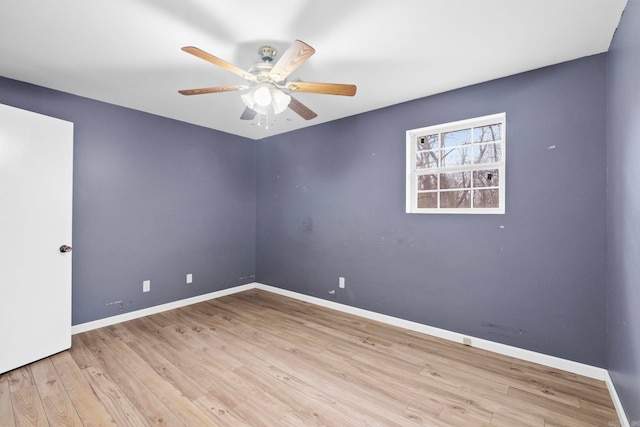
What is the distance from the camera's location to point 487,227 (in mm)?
2557

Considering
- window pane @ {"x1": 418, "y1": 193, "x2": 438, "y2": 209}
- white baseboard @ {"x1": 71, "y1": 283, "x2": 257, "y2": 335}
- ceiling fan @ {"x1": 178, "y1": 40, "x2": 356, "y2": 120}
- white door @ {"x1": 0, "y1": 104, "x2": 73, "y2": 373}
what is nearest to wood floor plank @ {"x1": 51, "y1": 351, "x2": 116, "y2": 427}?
white door @ {"x1": 0, "y1": 104, "x2": 73, "y2": 373}

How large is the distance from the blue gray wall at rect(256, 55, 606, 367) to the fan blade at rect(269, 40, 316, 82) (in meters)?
1.69

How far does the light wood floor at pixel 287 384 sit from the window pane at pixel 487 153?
1.74 meters

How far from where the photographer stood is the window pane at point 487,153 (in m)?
2.60

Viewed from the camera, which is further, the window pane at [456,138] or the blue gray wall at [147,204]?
the blue gray wall at [147,204]

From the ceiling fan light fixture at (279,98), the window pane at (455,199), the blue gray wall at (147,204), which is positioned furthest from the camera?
the blue gray wall at (147,204)

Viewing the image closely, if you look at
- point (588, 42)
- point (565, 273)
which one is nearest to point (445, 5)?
point (588, 42)

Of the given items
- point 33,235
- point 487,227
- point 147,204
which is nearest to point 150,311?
point 147,204

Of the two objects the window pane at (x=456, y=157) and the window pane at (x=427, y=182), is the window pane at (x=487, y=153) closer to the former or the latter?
the window pane at (x=456, y=157)

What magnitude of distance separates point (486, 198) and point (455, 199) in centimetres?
27

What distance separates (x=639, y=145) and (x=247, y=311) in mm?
3606

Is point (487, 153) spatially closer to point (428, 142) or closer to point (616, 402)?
point (428, 142)

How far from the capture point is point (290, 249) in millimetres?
4152

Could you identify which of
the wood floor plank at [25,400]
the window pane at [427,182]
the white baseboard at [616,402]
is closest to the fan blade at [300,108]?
the window pane at [427,182]
